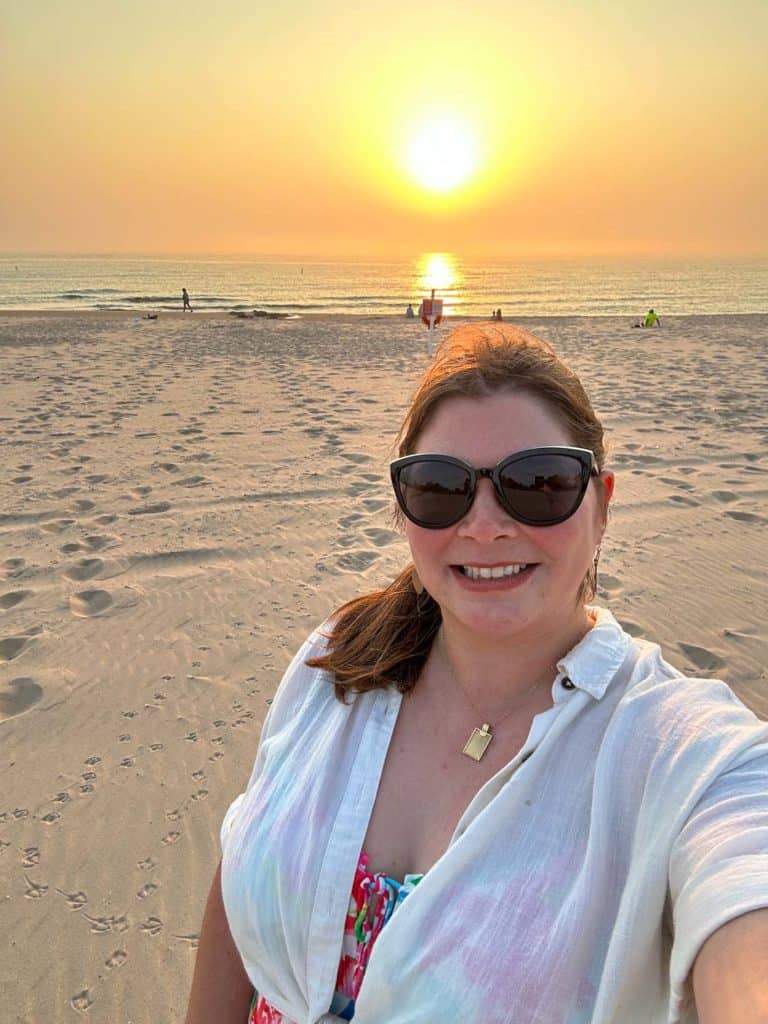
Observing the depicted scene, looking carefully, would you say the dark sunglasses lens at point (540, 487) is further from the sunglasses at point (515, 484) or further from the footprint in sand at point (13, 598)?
the footprint in sand at point (13, 598)

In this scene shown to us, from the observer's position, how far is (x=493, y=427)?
155 cm

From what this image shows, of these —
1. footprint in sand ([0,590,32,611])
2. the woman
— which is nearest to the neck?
the woman

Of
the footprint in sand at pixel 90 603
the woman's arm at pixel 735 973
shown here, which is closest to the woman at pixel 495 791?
the woman's arm at pixel 735 973

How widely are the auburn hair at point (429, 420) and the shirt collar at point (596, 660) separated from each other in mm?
177

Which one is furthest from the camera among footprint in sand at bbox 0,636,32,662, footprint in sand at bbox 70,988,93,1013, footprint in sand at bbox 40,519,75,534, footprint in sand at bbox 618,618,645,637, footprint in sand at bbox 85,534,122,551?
footprint in sand at bbox 40,519,75,534

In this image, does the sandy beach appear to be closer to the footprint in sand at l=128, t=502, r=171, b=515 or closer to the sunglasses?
the footprint in sand at l=128, t=502, r=171, b=515

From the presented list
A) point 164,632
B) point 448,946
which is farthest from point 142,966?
point 164,632

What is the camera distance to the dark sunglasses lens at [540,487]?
1490 millimetres

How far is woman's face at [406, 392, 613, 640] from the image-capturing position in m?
1.51

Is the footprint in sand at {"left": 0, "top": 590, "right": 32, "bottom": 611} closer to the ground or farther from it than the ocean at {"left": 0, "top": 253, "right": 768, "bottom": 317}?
farther from it

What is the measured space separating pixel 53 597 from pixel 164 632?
90 centimetres

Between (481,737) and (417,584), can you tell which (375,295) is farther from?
(481,737)

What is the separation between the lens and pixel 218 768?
3178 mm

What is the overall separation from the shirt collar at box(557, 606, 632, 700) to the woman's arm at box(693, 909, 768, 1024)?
431 millimetres
